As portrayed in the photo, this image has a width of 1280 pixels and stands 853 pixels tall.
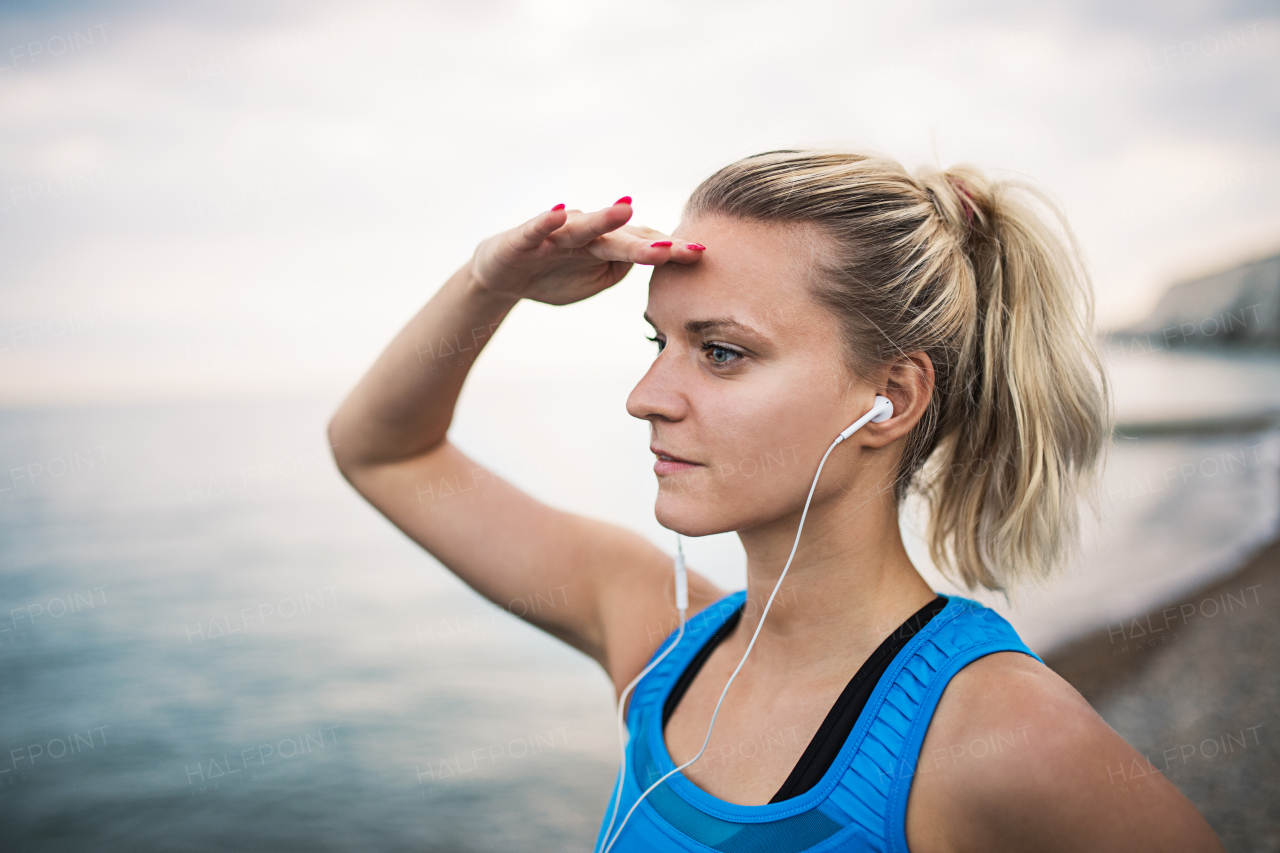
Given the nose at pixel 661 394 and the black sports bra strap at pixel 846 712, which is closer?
the black sports bra strap at pixel 846 712

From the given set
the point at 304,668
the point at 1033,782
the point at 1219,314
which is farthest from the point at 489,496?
the point at 1219,314

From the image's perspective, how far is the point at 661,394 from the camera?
1735 mm

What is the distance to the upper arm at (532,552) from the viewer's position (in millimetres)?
2223

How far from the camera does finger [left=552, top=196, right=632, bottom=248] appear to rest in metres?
1.73

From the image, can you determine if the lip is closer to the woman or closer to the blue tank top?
the woman

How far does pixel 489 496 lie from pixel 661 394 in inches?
31.5

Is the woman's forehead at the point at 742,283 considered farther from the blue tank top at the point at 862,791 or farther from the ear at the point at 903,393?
the blue tank top at the point at 862,791

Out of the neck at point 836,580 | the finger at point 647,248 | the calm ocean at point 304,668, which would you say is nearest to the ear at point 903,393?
the neck at point 836,580

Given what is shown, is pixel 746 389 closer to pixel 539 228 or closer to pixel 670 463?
pixel 670 463

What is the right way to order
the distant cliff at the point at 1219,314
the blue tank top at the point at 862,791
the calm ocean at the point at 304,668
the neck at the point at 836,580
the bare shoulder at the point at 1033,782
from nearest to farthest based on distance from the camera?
the bare shoulder at the point at 1033,782 < the blue tank top at the point at 862,791 < the neck at the point at 836,580 < the calm ocean at the point at 304,668 < the distant cliff at the point at 1219,314

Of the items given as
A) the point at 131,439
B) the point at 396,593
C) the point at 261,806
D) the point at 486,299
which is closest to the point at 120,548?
the point at 396,593

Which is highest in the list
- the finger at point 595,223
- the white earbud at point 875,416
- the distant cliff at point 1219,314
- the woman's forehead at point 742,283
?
the finger at point 595,223

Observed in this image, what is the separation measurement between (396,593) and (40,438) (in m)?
13.6

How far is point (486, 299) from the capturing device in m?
2.10
